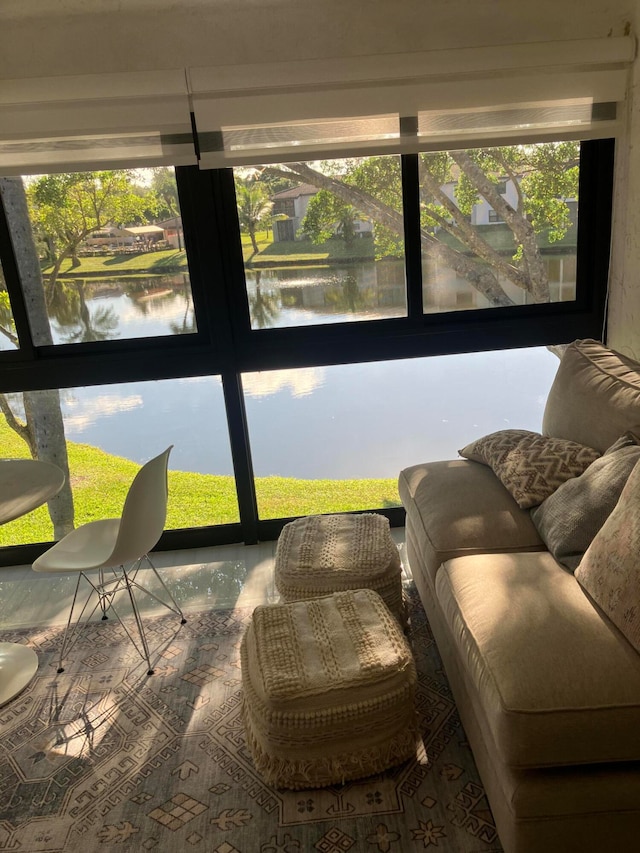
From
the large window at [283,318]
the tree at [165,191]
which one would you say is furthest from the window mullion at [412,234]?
the tree at [165,191]

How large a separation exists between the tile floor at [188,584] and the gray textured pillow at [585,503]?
1.01 m

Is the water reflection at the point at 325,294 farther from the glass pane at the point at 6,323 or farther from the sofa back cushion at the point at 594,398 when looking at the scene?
the glass pane at the point at 6,323

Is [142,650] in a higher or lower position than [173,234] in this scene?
lower

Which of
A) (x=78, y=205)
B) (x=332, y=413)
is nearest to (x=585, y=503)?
(x=332, y=413)

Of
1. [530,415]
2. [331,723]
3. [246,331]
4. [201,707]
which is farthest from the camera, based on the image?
[530,415]

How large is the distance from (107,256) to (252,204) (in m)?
0.70

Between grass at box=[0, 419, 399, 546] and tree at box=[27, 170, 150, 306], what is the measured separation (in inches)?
40.4

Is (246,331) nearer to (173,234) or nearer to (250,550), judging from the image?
(173,234)

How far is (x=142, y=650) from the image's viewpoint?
256 centimetres

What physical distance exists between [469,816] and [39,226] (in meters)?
2.79

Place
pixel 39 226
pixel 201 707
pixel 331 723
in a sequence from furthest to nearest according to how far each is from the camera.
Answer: pixel 39 226 < pixel 201 707 < pixel 331 723

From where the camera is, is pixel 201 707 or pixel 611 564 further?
pixel 201 707

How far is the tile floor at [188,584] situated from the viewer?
9.34 ft

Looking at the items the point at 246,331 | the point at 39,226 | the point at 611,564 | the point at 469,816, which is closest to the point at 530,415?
the point at 246,331
